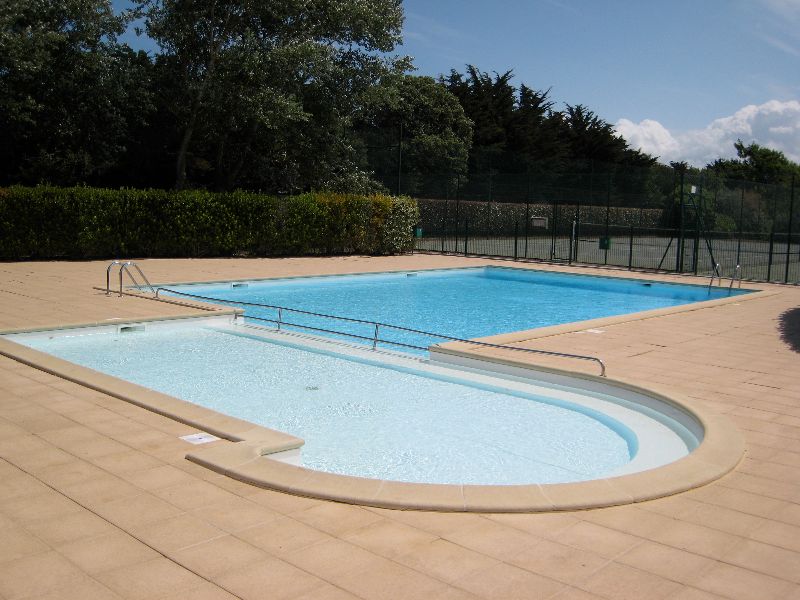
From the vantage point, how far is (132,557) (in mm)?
3344

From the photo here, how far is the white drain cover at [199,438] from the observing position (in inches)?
198

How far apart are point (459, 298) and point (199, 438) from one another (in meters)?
10.9

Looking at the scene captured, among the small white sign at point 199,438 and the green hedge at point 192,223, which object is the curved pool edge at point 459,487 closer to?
the small white sign at point 199,438

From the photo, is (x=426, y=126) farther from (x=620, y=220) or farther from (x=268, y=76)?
(x=268, y=76)

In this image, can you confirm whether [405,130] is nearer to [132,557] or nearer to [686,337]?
[686,337]

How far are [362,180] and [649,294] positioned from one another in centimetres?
1058

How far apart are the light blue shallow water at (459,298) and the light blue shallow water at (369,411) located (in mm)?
2350

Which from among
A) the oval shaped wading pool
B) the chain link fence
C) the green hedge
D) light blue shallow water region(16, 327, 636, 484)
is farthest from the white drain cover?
the chain link fence

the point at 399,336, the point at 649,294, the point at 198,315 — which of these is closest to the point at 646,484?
the point at 399,336

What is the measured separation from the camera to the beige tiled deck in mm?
3160

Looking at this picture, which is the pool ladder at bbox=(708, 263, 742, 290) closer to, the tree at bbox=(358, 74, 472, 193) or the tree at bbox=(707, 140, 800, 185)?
the tree at bbox=(358, 74, 472, 193)

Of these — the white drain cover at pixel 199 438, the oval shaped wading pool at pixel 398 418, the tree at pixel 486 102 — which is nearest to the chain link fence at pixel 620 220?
the tree at pixel 486 102

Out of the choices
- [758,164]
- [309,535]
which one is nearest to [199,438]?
[309,535]

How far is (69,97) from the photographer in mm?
20219
